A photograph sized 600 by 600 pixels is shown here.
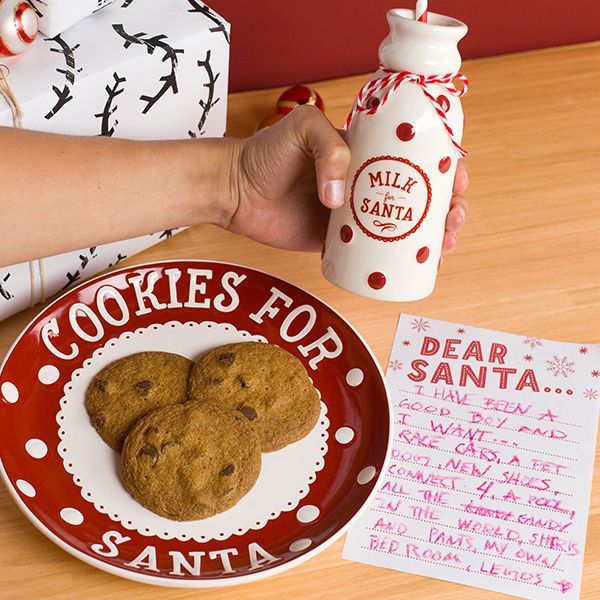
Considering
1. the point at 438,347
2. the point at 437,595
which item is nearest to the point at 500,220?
the point at 438,347

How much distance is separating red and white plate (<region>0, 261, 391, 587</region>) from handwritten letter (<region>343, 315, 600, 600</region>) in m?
0.05

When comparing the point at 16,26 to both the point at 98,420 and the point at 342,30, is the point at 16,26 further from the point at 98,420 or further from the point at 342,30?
the point at 342,30

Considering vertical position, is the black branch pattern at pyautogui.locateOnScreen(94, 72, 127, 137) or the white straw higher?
the white straw

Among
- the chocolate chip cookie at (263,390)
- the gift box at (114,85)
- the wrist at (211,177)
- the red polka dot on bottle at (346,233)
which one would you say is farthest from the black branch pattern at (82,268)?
the red polka dot on bottle at (346,233)

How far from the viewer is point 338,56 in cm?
142

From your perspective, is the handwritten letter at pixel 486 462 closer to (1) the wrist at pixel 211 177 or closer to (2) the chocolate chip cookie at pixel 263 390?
(2) the chocolate chip cookie at pixel 263 390

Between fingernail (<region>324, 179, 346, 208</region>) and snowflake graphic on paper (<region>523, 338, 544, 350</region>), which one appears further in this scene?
snowflake graphic on paper (<region>523, 338, 544, 350</region>)

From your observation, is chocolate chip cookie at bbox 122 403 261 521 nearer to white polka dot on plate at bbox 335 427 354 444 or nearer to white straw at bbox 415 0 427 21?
white polka dot on plate at bbox 335 427 354 444

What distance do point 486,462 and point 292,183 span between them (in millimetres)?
387

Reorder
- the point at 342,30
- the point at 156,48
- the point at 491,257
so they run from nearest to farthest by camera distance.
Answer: the point at 156,48, the point at 491,257, the point at 342,30

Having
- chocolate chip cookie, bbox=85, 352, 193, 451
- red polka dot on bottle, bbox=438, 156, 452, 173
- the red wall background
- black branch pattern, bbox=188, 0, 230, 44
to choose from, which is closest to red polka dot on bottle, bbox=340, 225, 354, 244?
red polka dot on bottle, bbox=438, 156, 452, 173

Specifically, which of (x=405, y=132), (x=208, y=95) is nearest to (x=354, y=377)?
(x=405, y=132)

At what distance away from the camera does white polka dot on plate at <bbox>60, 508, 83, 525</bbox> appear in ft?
2.64

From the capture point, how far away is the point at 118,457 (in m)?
0.86
